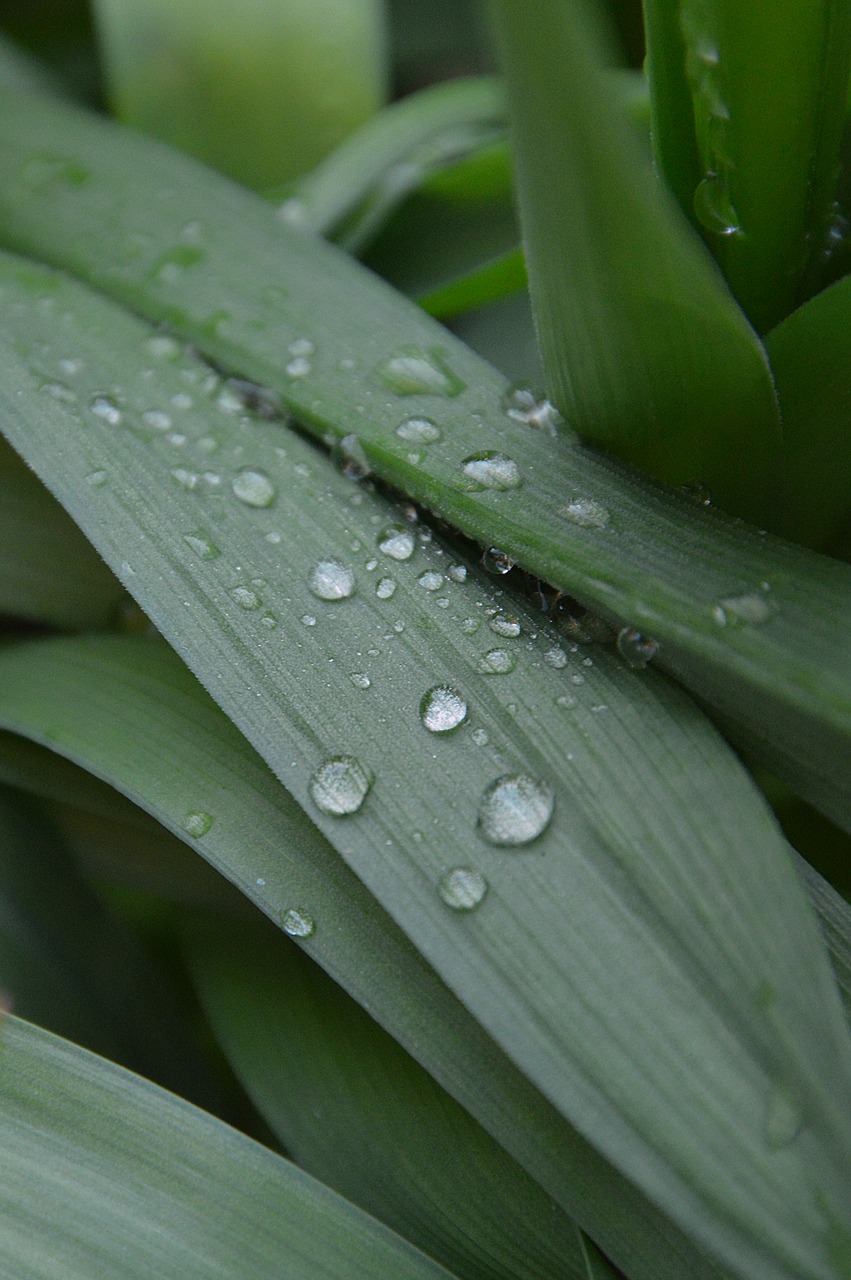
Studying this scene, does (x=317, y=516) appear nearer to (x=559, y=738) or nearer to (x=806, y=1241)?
(x=559, y=738)

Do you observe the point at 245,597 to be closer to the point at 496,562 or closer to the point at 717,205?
the point at 496,562

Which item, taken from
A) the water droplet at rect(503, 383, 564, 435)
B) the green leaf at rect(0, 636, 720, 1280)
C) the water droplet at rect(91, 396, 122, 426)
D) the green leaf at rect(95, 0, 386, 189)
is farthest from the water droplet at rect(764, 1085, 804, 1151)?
the green leaf at rect(95, 0, 386, 189)

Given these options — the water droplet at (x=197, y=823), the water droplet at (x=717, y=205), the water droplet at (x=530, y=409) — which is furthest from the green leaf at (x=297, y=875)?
the water droplet at (x=717, y=205)

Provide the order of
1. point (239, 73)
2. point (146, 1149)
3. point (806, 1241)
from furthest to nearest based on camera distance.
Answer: point (239, 73), point (146, 1149), point (806, 1241)

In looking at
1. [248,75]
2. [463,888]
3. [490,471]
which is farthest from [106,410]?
[248,75]

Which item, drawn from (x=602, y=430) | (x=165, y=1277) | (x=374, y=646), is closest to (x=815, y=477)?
→ (x=602, y=430)

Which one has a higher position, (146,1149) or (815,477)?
(815,477)

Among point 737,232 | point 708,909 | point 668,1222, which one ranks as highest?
point 737,232
